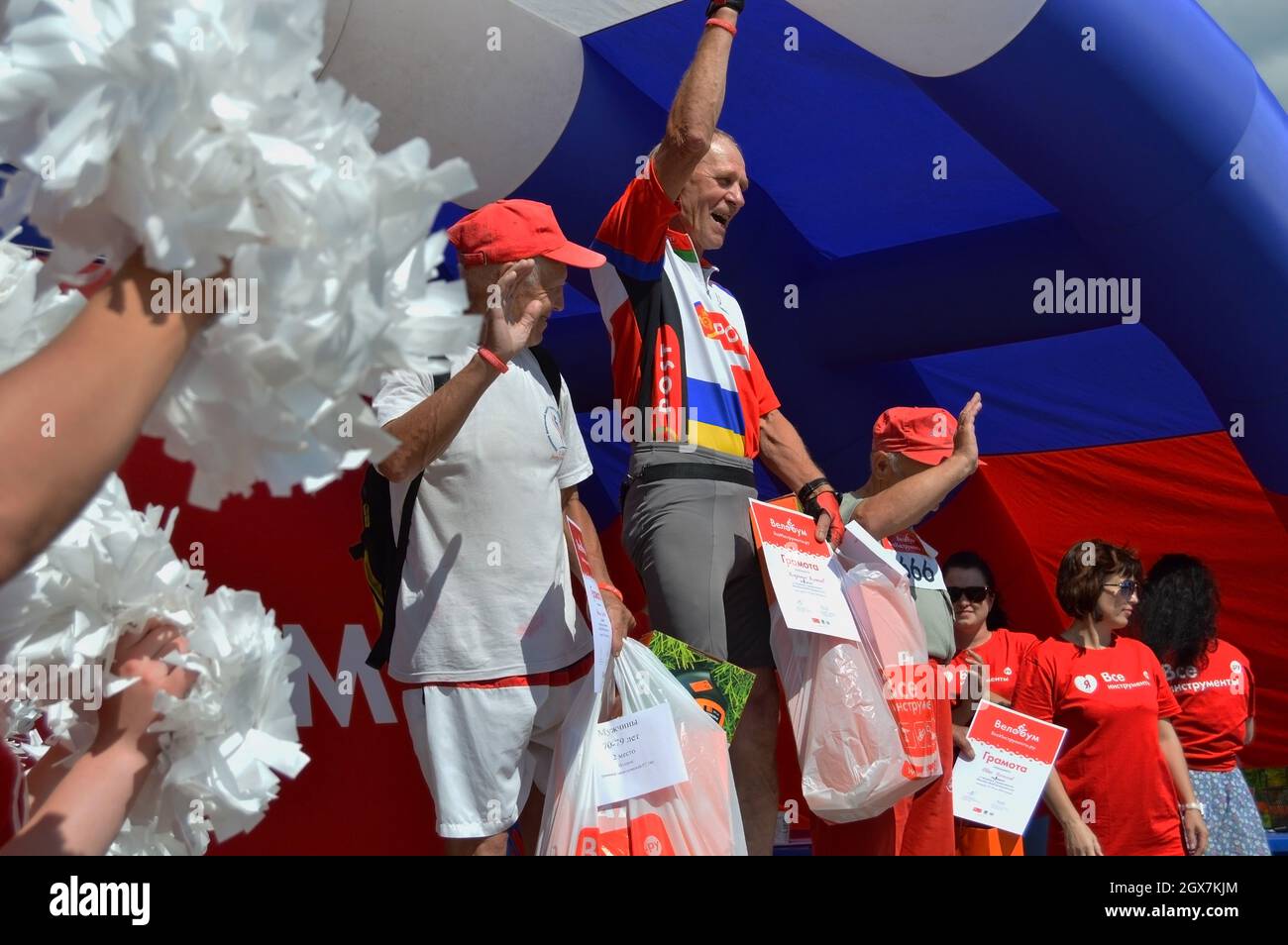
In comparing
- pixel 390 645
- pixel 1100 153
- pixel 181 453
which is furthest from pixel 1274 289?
pixel 181 453

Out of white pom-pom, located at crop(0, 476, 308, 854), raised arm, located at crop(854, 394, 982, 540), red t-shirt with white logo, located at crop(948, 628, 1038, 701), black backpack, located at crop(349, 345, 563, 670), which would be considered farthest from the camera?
red t-shirt with white logo, located at crop(948, 628, 1038, 701)

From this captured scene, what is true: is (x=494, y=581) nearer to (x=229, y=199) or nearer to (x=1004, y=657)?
(x=229, y=199)

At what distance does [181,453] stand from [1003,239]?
353 centimetres

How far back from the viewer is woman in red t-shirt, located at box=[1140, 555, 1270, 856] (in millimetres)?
4398

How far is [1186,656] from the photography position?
454cm

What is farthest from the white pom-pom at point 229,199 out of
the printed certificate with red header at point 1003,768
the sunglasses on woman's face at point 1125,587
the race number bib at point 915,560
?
the sunglasses on woman's face at point 1125,587

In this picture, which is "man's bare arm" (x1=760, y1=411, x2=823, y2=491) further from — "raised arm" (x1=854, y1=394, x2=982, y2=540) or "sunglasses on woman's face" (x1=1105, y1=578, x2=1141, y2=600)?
"sunglasses on woman's face" (x1=1105, y1=578, x2=1141, y2=600)

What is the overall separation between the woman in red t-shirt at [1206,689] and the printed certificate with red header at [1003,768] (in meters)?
1.29

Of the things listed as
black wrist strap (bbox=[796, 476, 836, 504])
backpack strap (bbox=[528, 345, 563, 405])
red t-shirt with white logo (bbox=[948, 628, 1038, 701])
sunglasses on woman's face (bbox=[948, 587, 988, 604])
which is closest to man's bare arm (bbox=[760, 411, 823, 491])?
black wrist strap (bbox=[796, 476, 836, 504])

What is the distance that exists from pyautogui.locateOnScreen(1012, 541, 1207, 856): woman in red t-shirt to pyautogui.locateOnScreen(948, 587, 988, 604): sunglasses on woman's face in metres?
0.23

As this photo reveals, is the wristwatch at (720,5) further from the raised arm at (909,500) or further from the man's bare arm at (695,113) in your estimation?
the raised arm at (909,500)

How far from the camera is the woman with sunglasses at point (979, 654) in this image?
11.3 feet

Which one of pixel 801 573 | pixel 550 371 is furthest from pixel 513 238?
pixel 801 573

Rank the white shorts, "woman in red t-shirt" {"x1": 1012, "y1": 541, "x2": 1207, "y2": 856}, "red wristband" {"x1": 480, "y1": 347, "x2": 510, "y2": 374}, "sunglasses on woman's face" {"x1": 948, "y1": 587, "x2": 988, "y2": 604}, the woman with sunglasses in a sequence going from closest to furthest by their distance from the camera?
"red wristband" {"x1": 480, "y1": 347, "x2": 510, "y2": 374}
the white shorts
the woman with sunglasses
"woman in red t-shirt" {"x1": 1012, "y1": 541, "x2": 1207, "y2": 856}
"sunglasses on woman's face" {"x1": 948, "y1": 587, "x2": 988, "y2": 604}
